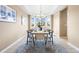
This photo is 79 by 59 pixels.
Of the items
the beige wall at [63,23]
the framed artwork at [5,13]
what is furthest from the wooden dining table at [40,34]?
the beige wall at [63,23]

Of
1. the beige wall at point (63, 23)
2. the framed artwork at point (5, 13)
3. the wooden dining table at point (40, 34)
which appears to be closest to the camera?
the framed artwork at point (5, 13)

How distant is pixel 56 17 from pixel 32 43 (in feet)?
12.5

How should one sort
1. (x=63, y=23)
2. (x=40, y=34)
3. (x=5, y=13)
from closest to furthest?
1. (x=5, y=13)
2. (x=40, y=34)
3. (x=63, y=23)

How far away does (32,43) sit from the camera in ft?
17.0

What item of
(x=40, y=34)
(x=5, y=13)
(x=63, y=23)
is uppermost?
(x=5, y=13)

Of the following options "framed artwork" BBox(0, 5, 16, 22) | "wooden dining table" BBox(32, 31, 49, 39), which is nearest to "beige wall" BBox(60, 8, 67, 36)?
"wooden dining table" BBox(32, 31, 49, 39)

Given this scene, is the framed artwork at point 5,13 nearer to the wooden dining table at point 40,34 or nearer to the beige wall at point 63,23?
the wooden dining table at point 40,34

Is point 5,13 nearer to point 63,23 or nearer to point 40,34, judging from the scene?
point 40,34

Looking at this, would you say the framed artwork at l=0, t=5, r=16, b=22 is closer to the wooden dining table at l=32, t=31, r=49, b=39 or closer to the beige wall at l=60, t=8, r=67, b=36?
the wooden dining table at l=32, t=31, r=49, b=39

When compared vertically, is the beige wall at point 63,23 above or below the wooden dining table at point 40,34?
above

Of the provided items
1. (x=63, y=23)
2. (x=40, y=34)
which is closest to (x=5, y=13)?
(x=40, y=34)

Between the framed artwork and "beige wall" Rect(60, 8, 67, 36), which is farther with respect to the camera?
"beige wall" Rect(60, 8, 67, 36)

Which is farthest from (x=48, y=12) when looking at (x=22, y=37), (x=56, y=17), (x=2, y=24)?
(x=2, y=24)
